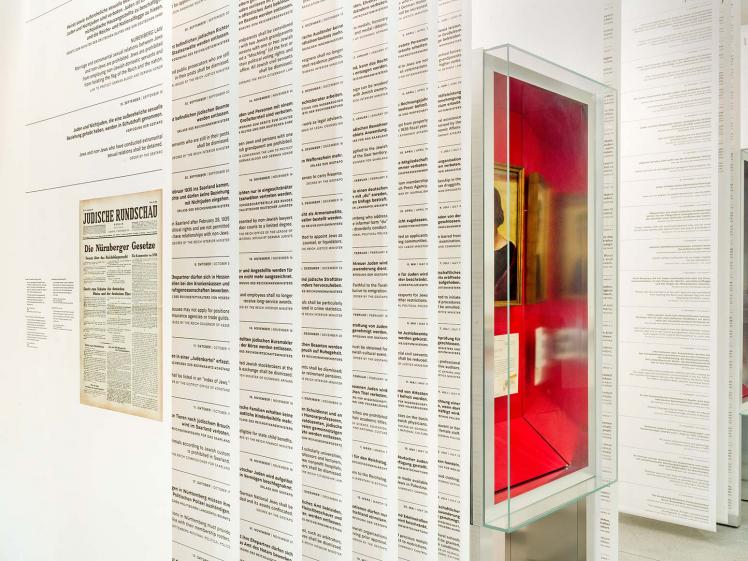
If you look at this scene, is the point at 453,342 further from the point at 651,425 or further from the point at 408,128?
the point at 651,425

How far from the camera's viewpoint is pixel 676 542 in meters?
1.67

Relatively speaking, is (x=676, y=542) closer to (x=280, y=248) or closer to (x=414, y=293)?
(x=414, y=293)

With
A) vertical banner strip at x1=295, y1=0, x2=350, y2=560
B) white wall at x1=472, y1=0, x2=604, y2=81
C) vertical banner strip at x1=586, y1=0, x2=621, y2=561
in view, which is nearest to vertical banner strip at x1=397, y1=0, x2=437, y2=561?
vertical banner strip at x1=295, y1=0, x2=350, y2=560

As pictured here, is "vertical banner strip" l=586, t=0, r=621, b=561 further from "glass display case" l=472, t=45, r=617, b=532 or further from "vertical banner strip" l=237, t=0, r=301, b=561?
"vertical banner strip" l=237, t=0, r=301, b=561

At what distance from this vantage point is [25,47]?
937 mm

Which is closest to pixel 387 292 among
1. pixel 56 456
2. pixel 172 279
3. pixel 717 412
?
pixel 172 279

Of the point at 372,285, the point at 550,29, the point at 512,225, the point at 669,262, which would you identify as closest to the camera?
the point at 372,285

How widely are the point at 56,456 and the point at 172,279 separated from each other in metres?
0.41

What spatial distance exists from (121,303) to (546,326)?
2.78 feet

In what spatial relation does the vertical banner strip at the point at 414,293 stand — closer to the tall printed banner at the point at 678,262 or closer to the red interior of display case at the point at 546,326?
the red interior of display case at the point at 546,326

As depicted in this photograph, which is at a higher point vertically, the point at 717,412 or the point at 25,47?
the point at 25,47

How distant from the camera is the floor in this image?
1602 millimetres

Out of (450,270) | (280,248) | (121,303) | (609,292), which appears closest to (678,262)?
(609,292)

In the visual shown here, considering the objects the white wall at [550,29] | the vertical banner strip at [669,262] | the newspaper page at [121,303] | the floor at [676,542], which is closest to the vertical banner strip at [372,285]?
the newspaper page at [121,303]
